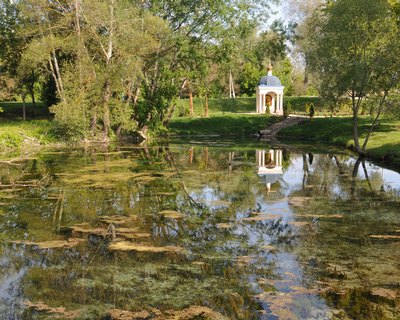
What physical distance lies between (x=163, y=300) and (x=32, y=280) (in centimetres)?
254

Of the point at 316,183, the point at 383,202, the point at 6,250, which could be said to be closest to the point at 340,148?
the point at 316,183

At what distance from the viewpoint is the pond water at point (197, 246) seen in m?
7.50

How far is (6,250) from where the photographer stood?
10320 mm

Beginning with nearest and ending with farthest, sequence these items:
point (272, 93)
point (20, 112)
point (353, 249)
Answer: point (353, 249)
point (20, 112)
point (272, 93)

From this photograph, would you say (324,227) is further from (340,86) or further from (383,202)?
(340,86)

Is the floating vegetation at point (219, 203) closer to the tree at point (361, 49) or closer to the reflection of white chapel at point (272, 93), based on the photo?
the tree at point (361, 49)

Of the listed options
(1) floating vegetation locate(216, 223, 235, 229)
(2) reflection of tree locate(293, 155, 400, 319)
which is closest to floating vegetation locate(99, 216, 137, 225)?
(1) floating vegetation locate(216, 223, 235, 229)

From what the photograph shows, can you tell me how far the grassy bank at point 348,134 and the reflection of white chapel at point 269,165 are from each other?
5.37 meters

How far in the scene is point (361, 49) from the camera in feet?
91.6

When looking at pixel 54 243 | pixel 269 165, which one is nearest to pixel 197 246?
pixel 54 243

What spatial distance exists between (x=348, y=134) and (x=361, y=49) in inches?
414

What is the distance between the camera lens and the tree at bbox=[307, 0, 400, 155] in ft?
87.2

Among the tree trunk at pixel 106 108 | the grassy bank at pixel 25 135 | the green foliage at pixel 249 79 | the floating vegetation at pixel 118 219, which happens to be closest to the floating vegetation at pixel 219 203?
the floating vegetation at pixel 118 219

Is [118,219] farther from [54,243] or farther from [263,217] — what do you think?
[263,217]
